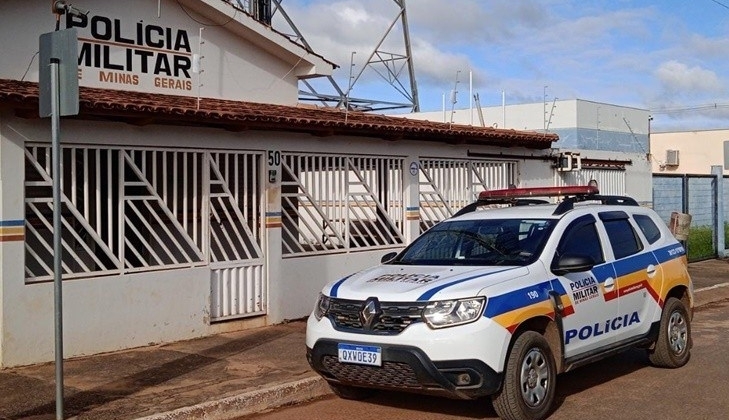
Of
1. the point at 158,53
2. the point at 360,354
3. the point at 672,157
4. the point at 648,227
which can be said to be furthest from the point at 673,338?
the point at 672,157

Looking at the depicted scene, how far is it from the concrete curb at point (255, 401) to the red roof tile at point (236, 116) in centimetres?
342

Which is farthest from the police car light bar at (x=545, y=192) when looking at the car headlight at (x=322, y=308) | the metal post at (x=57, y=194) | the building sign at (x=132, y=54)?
the building sign at (x=132, y=54)

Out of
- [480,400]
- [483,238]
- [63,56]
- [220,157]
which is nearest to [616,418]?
[480,400]

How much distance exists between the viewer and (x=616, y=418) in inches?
277

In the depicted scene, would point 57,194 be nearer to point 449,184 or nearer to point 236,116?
point 236,116

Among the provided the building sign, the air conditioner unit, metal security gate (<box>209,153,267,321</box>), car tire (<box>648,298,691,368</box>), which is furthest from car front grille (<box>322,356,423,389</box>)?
the air conditioner unit

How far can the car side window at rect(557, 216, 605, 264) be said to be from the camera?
7667mm

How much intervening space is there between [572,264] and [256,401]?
115 inches

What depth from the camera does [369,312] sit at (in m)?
6.77

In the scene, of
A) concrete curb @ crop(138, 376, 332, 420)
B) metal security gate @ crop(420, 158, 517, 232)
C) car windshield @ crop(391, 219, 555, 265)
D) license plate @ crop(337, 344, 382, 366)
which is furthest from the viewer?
metal security gate @ crop(420, 158, 517, 232)

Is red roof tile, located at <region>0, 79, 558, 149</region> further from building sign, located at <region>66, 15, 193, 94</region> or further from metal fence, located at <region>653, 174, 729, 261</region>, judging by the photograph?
metal fence, located at <region>653, 174, 729, 261</region>

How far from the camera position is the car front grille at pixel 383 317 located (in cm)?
662

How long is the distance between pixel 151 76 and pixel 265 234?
2.78m

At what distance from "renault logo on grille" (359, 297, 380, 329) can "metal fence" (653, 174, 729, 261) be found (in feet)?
45.3
